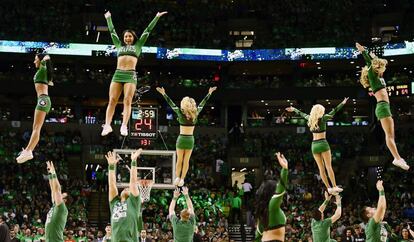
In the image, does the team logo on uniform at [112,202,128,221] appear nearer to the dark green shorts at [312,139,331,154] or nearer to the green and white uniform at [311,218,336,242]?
the green and white uniform at [311,218,336,242]

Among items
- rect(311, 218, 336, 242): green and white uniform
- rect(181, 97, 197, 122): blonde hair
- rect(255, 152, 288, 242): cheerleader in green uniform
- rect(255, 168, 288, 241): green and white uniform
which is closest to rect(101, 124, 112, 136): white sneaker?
rect(181, 97, 197, 122): blonde hair

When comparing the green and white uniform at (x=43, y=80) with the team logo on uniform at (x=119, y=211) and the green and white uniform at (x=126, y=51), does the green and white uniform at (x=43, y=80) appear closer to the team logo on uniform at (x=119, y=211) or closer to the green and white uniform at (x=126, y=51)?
the green and white uniform at (x=126, y=51)

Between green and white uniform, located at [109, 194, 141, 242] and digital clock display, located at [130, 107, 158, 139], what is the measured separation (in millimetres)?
13272

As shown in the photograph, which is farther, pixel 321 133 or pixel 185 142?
pixel 185 142

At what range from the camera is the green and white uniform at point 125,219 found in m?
12.0

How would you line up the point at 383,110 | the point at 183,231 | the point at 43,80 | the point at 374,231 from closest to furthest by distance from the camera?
the point at 374,231 < the point at 183,231 < the point at 43,80 < the point at 383,110

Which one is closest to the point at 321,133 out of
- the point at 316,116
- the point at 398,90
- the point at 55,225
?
the point at 316,116

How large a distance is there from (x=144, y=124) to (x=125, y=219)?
13.8 meters

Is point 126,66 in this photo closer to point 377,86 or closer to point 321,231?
point 321,231

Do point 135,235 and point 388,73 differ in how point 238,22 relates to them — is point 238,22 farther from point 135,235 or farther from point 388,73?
point 135,235

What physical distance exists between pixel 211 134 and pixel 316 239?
31386 mm

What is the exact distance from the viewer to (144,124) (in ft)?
84.6

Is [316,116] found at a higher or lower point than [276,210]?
higher

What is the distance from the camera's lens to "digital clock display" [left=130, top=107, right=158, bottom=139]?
2570 cm
